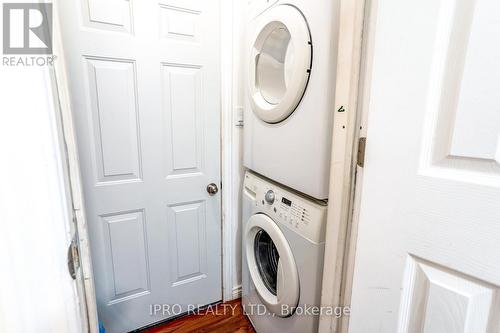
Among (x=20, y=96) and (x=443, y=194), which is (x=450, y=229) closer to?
(x=443, y=194)

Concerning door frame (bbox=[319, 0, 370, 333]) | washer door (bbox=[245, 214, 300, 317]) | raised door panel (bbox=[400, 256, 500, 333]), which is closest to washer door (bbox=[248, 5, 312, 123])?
door frame (bbox=[319, 0, 370, 333])

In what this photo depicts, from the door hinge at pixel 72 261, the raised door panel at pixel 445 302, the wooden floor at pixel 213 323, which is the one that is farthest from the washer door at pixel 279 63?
the wooden floor at pixel 213 323

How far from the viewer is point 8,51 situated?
366mm

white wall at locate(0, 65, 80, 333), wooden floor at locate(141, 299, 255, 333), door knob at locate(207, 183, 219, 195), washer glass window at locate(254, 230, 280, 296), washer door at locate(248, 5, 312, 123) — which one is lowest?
wooden floor at locate(141, 299, 255, 333)

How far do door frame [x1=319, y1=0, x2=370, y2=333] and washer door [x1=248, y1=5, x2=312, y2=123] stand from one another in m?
0.17

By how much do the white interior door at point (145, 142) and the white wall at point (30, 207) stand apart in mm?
854

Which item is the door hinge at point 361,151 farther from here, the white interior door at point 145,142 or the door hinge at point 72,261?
the white interior door at point 145,142

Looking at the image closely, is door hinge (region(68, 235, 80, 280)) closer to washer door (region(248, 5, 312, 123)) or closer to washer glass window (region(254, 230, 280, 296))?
washer door (region(248, 5, 312, 123))

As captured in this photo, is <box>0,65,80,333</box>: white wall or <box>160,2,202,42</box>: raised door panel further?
<box>160,2,202,42</box>: raised door panel

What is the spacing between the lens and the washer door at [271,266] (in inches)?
40.4

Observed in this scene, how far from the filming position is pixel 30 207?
376mm

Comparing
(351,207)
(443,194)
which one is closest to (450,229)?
(443,194)

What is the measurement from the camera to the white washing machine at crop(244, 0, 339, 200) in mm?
801

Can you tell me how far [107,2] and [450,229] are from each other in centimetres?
147
